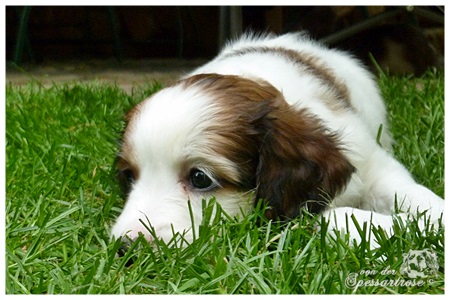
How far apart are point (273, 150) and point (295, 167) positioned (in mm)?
122

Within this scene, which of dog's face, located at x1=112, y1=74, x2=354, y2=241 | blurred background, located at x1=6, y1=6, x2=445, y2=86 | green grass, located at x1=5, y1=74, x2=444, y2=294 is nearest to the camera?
green grass, located at x1=5, y1=74, x2=444, y2=294

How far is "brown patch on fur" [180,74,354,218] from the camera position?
309 centimetres

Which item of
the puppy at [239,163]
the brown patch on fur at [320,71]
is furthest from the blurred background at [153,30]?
the puppy at [239,163]

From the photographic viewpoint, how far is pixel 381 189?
3.63 metres

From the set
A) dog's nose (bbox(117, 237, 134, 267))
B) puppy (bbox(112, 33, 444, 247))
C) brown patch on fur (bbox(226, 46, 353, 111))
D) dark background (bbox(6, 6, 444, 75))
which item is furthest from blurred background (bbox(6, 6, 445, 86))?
dog's nose (bbox(117, 237, 134, 267))

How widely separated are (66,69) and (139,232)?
719 cm

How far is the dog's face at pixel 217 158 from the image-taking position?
9.80 ft

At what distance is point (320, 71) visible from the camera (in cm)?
418

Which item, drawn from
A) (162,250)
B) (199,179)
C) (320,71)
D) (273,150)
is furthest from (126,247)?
(320,71)

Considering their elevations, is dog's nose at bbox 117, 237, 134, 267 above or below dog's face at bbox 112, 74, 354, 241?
below

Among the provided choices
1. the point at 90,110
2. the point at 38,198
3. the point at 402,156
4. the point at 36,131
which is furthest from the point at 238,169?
the point at 90,110

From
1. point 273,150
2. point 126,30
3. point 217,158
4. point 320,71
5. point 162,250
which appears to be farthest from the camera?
point 126,30

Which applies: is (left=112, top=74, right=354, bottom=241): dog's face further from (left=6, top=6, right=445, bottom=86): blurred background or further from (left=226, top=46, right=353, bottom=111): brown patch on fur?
(left=6, top=6, right=445, bottom=86): blurred background

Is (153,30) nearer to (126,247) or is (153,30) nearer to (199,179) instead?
(199,179)
